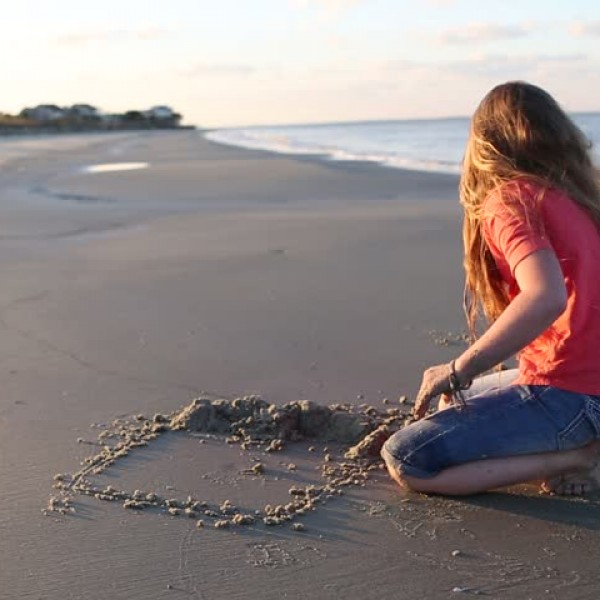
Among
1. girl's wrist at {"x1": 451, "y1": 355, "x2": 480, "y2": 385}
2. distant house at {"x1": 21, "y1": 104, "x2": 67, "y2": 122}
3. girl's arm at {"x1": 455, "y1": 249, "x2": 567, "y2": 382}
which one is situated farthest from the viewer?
distant house at {"x1": 21, "y1": 104, "x2": 67, "y2": 122}

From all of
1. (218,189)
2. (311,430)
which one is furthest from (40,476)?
(218,189)

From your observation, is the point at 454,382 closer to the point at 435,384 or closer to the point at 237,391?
the point at 435,384

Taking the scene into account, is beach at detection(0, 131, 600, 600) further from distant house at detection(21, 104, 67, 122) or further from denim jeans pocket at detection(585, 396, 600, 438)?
distant house at detection(21, 104, 67, 122)

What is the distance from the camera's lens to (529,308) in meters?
2.66

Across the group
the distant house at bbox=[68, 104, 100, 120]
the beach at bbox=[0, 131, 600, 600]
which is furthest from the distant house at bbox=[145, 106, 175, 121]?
the beach at bbox=[0, 131, 600, 600]

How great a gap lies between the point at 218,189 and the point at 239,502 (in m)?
11.0

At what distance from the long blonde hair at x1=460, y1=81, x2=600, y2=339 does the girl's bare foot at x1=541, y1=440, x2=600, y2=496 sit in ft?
1.88

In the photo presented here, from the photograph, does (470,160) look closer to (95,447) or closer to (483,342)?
(483,342)

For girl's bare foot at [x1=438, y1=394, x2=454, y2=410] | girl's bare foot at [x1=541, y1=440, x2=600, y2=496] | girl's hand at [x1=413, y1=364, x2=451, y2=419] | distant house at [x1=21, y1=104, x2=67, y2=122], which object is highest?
distant house at [x1=21, y1=104, x2=67, y2=122]

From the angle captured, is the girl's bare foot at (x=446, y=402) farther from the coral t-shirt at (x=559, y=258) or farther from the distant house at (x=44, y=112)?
the distant house at (x=44, y=112)

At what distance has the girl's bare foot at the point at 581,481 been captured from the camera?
2.96 meters

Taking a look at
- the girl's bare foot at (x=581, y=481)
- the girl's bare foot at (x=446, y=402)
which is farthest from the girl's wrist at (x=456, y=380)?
the girl's bare foot at (x=581, y=481)

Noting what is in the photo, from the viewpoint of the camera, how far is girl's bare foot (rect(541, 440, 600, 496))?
2965mm

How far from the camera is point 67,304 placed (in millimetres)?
5750
